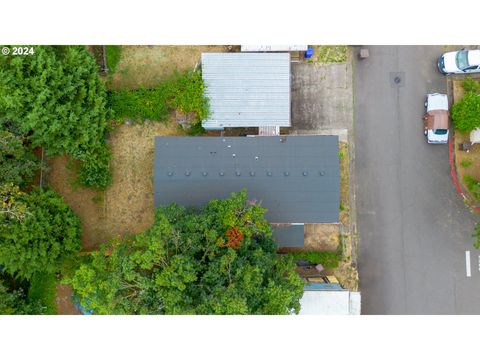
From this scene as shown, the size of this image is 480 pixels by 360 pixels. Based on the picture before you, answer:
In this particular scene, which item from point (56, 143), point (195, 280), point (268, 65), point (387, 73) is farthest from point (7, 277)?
point (387, 73)

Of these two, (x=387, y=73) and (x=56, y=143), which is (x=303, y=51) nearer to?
(x=387, y=73)

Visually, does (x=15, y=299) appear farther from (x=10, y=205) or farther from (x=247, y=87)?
(x=247, y=87)

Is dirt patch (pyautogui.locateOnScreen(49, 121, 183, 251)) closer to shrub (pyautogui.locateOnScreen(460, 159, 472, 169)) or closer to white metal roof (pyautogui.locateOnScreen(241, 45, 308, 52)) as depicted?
white metal roof (pyautogui.locateOnScreen(241, 45, 308, 52))

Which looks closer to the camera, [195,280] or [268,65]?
[195,280]

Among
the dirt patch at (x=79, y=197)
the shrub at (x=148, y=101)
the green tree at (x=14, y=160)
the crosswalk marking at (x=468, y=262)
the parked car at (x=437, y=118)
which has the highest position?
the shrub at (x=148, y=101)

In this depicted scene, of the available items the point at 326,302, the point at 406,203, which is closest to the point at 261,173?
the point at 326,302

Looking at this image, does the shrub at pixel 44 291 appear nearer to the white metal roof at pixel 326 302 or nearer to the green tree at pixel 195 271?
the green tree at pixel 195 271

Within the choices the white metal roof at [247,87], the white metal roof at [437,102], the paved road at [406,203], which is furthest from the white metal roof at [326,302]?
the white metal roof at [437,102]
